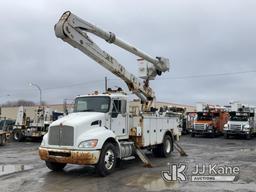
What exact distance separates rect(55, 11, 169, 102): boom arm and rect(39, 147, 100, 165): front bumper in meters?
3.72

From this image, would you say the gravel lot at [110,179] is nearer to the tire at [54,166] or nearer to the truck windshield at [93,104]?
the tire at [54,166]

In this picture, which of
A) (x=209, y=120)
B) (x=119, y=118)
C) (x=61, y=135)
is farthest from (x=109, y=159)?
(x=209, y=120)

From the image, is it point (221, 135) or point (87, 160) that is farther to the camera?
point (221, 135)

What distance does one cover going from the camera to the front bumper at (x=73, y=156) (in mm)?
11445

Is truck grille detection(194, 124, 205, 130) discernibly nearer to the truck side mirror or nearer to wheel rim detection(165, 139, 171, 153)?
wheel rim detection(165, 139, 171, 153)

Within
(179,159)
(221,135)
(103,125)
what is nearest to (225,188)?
(103,125)

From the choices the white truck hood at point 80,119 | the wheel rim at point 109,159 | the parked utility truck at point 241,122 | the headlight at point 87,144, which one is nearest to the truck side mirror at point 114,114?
the white truck hood at point 80,119

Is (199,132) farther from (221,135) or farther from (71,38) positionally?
(71,38)

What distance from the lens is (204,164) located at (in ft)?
47.5

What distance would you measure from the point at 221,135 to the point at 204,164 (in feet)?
79.4

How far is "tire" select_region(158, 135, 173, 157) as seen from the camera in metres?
16.8

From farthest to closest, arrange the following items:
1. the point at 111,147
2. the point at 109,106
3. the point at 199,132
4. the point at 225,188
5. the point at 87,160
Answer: the point at 199,132 → the point at 109,106 → the point at 111,147 → the point at 87,160 → the point at 225,188

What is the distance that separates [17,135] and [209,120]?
56.5 ft

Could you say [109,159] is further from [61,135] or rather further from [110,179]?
[61,135]
